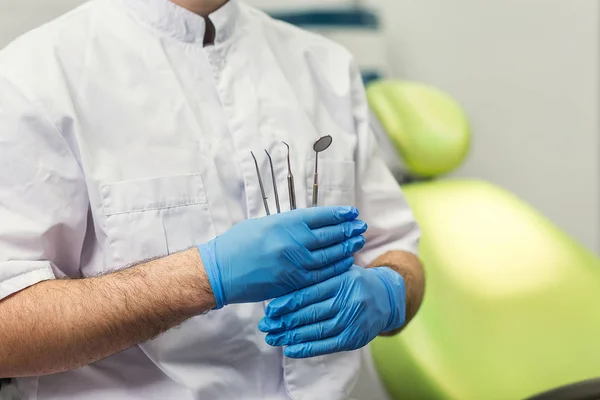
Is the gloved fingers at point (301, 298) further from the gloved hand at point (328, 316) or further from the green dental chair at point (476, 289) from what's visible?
the green dental chair at point (476, 289)

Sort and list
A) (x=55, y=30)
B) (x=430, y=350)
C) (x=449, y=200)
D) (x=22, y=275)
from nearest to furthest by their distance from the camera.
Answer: (x=22, y=275)
(x=55, y=30)
(x=430, y=350)
(x=449, y=200)

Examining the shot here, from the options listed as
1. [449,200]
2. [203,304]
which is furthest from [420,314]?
[203,304]

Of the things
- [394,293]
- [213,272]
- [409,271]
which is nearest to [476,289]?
[409,271]

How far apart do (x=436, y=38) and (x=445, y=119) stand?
0.56 meters

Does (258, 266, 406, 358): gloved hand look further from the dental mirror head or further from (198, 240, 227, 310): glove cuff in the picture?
the dental mirror head

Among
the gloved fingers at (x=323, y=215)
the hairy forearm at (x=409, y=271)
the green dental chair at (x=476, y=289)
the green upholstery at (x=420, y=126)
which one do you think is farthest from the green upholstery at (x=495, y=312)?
the gloved fingers at (x=323, y=215)

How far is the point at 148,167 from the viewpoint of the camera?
854 mm

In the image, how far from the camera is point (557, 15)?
1943 mm

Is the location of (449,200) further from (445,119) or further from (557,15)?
(557,15)

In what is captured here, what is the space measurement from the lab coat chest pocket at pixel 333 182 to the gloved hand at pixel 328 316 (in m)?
0.18

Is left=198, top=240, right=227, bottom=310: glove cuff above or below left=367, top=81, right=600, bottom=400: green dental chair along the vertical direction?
above

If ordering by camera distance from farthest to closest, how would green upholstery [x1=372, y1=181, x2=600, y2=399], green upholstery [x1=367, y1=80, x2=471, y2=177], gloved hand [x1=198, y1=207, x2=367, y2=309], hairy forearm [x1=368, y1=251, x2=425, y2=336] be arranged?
green upholstery [x1=367, y1=80, x2=471, y2=177] < green upholstery [x1=372, y1=181, x2=600, y2=399] < hairy forearm [x1=368, y1=251, x2=425, y2=336] < gloved hand [x1=198, y1=207, x2=367, y2=309]

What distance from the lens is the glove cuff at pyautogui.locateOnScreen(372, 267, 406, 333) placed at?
89 centimetres

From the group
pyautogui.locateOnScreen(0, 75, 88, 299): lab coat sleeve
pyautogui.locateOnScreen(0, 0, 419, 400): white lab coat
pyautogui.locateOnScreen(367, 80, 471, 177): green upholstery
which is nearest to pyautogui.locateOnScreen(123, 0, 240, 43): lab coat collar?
pyautogui.locateOnScreen(0, 0, 419, 400): white lab coat
